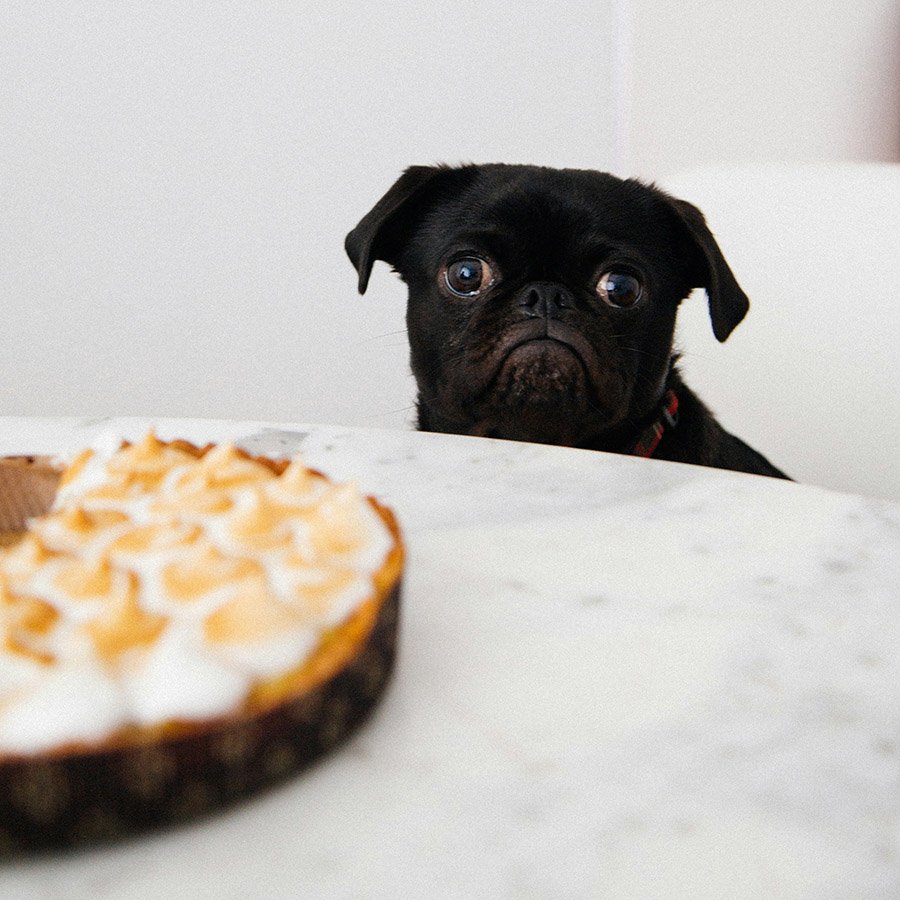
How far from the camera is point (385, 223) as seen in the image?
1625mm

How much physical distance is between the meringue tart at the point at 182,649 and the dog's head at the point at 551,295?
3.18 ft

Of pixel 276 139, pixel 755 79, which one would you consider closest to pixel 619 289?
pixel 276 139

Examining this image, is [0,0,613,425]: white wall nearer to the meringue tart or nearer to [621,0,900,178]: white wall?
[621,0,900,178]: white wall

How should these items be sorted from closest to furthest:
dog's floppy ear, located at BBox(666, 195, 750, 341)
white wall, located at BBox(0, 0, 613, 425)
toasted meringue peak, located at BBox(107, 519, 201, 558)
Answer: toasted meringue peak, located at BBox(107, 519, 201, 558) → dog's floppy ear, located at BBox(666, 195, 750, 341) → white wall, located at BBox(0, 0, 613, 425)

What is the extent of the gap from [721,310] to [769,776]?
43.4 inches

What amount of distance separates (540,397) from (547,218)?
277 millimetres

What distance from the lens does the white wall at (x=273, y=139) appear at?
2.91 meters

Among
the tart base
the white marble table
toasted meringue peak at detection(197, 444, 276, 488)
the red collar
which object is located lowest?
the red collar

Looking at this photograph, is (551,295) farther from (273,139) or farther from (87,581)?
(273,139)

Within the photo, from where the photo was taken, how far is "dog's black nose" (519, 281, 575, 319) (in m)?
1.52

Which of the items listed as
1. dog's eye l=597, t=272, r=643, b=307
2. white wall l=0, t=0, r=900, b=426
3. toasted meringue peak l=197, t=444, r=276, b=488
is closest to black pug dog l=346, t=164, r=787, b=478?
dog's eye l=597, t=272, r=643, b=307

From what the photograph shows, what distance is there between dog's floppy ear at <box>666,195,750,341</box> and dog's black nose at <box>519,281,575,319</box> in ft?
0.68

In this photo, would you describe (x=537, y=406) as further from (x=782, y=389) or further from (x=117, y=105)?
(x=117, y=105)

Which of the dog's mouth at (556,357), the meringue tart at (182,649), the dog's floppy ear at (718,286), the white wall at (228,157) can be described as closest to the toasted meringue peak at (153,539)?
the meringue tart at (182,649)
